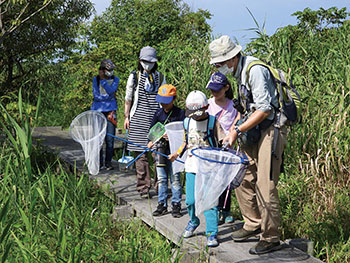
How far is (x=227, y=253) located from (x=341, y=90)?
297 centimetres

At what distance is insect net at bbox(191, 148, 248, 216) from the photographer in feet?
10.3

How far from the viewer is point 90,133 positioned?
476cm

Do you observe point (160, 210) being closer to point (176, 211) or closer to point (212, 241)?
point (176, 211)

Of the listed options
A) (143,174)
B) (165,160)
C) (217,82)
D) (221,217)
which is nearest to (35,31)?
(143,174)

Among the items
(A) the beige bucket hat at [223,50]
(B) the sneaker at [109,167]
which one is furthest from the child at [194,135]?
(B) the sneaker at [109,167]

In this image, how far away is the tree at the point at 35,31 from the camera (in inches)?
255

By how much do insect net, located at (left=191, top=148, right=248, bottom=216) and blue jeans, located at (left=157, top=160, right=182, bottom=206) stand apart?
1.18 metres

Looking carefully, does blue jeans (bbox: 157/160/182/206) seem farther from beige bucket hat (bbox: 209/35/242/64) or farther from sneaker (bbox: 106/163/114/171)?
sneaker (bbox: 106/163/114/171)

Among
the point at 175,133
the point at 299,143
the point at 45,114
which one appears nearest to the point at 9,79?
the point at 175,133

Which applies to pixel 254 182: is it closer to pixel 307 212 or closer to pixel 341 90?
pixel 307 212

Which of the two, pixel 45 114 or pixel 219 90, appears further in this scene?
Answer: pixel 45 114

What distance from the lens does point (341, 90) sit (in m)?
5.39

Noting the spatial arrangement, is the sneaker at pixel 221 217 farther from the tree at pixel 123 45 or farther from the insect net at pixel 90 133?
the tree at pixel 123 45

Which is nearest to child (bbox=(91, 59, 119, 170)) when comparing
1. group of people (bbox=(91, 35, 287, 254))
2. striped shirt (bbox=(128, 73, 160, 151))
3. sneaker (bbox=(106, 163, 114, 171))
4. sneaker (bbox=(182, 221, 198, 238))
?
sneaker (bbox=(106, 163, 114, 171))
